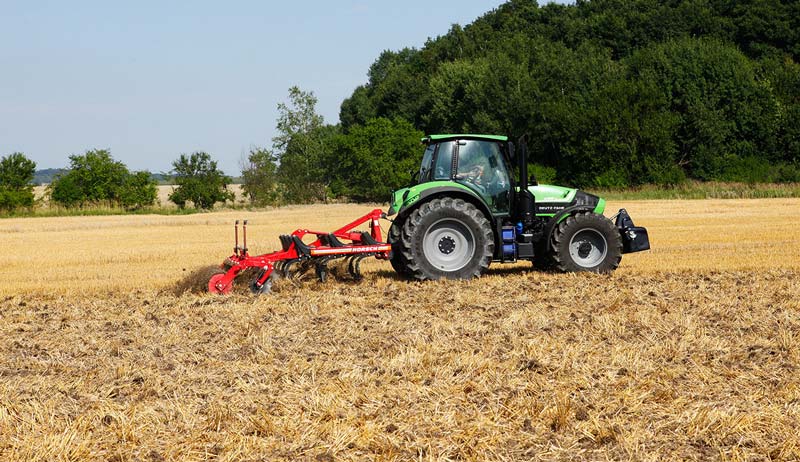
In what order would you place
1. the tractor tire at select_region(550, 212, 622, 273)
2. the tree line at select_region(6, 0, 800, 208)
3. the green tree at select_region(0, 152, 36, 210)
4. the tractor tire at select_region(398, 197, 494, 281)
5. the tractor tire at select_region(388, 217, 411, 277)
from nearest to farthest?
the tractor tire at select_region(398, 197, 494, 281) → the tractor tire at select_region(388, 217, 411, 277) → the tractor tire at select_region(550, 212, 622, 273) → the green tree at select_region(0, 152, 36, 210) → the tree line at select_region(6, 0, 800, 208)

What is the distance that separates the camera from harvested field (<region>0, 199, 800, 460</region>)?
16.0ft

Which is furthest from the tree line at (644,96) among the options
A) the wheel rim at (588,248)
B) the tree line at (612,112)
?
the wheel rim at (588,248)

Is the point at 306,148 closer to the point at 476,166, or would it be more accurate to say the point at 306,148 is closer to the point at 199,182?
the point at 199,182

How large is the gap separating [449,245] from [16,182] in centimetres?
3543

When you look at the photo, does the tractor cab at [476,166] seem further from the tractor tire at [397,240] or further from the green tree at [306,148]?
the green tree at [306,148]

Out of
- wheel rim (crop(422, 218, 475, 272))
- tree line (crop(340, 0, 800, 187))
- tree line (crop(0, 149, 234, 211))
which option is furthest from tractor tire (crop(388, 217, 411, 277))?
tree line (crop(340, 0, 800, 187))

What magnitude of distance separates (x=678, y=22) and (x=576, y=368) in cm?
6419

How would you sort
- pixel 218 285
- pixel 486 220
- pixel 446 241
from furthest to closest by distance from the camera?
pixel 446 241 < pixel 486 220 < pixel 218 285

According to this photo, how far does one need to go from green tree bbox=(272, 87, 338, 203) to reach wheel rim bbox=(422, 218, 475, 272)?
38.6m

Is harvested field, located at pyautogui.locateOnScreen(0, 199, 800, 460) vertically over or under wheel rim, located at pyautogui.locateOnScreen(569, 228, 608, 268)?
under

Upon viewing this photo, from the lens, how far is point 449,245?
1131 cm

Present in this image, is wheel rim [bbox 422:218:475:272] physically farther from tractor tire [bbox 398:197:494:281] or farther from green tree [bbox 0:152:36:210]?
green tree [bbox 0:152:36:210]

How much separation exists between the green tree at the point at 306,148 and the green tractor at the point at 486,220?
38330mm

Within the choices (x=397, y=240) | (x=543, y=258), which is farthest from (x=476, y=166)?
(x=543, y=258)
